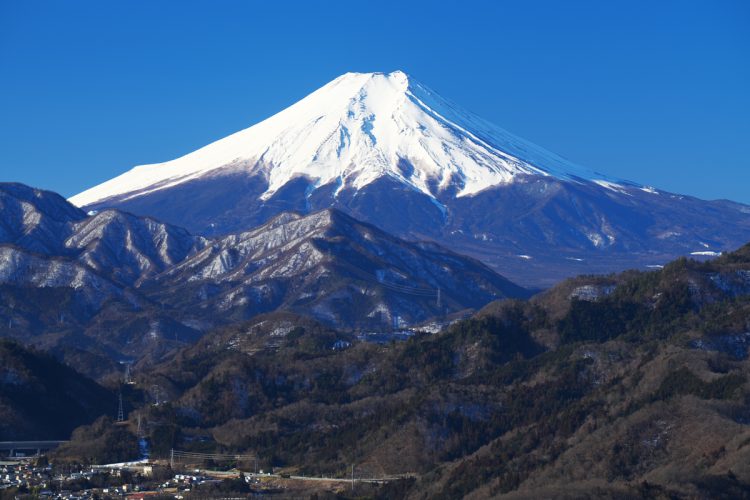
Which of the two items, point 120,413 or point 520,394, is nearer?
point 520,394

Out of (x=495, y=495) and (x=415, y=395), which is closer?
(x=495, y=495)

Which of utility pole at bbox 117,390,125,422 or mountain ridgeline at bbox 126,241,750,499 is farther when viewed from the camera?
utility pole at bbox 117,390,125,422

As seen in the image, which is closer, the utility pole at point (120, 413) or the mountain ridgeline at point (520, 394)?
the mountain ridgeline at point (520, 394)

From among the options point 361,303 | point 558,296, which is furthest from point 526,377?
point 361,303

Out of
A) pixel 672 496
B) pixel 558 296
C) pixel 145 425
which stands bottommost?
pixel 672 496

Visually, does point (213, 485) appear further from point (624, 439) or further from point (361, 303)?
point (361, 303)

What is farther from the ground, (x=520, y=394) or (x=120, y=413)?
(x=120, y=413)

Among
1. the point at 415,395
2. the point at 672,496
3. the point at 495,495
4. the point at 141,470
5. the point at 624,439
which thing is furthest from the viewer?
the point at 415,395

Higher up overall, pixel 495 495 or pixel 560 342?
pixel 560 342

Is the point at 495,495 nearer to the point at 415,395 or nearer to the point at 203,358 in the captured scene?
the point at 415,395

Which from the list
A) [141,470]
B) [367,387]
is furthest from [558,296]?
[141,470]

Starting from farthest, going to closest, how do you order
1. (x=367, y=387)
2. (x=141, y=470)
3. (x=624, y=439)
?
(x=367, y=387), (x=141, y=470), (x=624, y=439)
